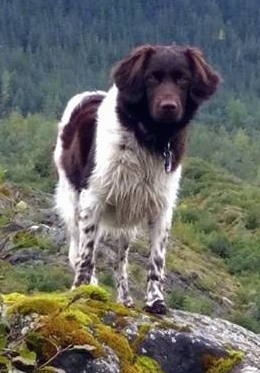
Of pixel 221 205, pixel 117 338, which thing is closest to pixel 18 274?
pixel 117 338

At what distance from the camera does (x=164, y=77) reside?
317 inches

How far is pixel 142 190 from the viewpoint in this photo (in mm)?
8289

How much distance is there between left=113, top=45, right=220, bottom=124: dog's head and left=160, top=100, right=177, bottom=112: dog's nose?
0.28 ft

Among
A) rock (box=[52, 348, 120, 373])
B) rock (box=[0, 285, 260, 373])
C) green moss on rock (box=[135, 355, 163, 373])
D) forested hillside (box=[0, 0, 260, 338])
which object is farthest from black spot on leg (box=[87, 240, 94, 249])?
rock (box=[52, 348, 120, 373])

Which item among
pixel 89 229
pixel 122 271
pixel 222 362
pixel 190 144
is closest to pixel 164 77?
pixel 89 229

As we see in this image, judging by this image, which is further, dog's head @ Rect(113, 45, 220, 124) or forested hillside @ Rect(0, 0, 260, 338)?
forested hillside @ Rect(0, 0, 260, 338)

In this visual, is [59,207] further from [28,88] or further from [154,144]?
[28,88]

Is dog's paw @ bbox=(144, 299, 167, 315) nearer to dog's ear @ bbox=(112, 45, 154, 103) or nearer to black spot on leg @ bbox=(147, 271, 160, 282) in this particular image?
black spot on leg @ bbox=(147, 271, 160, 282)

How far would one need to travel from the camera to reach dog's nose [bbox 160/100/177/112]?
781 centimetres

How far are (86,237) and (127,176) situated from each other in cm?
60

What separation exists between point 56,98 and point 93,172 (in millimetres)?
97437

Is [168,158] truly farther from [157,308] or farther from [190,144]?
[190,144]

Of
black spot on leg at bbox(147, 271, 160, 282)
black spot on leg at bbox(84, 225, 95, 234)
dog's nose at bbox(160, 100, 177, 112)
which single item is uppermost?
dog's nose at bbox(160, 100, 177, 112)

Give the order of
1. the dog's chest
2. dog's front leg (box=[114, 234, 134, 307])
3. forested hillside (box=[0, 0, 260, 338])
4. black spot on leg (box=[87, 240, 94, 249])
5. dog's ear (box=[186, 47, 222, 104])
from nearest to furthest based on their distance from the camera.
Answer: dog's ear (box=[186, 47, 222, 104]) < the dog's chest < black spot on leg (box=[87, 240, 94, 249]) < dog's front leg (box=[114, 234, 134, 307]) < forested hillside (box=[0, 0, 260, 338])
